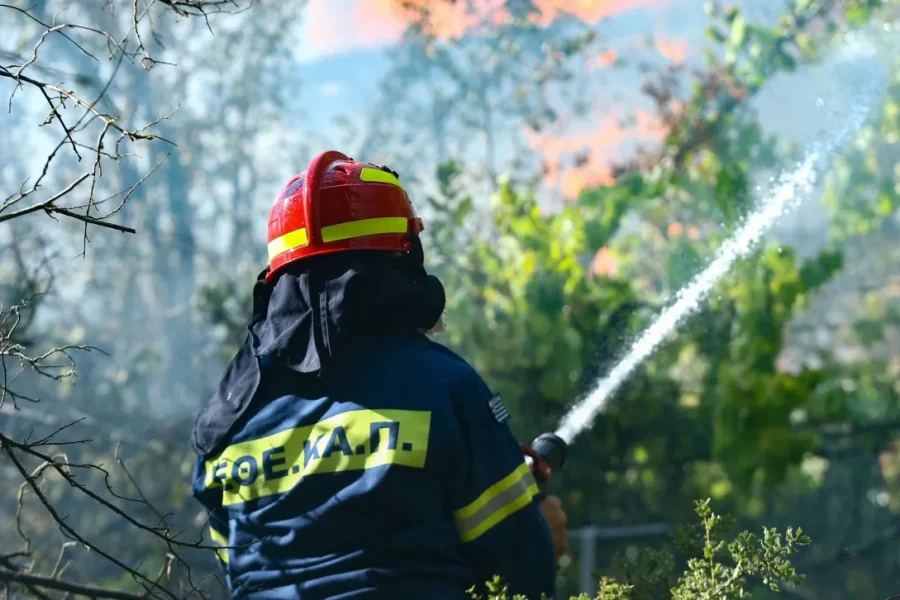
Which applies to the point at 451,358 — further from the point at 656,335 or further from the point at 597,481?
the point at 597,481

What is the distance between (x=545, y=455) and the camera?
104 inches

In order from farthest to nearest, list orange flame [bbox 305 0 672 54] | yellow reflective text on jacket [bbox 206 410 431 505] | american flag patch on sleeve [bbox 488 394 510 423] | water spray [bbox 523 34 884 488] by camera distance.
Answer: orange flame [bbox 305 0 672 54]
water spray [bbox 523 34 884 488]
american flag patch on sleeve [bbox 488 394 510 423]
yellow reflective text on jacket [bbox 206 410 431 505]

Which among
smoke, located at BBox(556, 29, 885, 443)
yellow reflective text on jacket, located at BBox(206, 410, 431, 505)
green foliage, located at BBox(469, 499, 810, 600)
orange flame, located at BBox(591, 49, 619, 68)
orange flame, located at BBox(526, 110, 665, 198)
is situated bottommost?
green foliage, located at BBox(469, 499, 810, 600)

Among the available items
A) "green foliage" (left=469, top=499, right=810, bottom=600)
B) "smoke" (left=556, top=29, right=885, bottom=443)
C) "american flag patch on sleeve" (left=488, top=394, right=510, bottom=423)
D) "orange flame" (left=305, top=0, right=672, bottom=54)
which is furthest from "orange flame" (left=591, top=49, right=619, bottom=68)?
"green foliage" (left=469, top=499, right=810, bottom=600)

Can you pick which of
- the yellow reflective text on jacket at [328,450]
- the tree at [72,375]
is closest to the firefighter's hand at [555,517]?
the yellow reflective text on jacket at [328,450]

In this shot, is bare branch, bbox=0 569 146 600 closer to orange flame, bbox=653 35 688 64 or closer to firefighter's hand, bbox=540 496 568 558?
firefighter's hand, bbox=540 496 568 558

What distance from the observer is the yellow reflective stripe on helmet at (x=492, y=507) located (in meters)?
2.12

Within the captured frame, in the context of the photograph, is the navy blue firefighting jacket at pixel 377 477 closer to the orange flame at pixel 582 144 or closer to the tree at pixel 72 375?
the tree at pixel 72 375

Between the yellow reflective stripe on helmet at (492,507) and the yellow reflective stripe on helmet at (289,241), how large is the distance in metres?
0.76

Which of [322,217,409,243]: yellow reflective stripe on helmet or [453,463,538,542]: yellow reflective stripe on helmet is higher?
[322,217,409,243]: yellow reflective stripe on helmet

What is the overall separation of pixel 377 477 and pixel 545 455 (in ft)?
2.42

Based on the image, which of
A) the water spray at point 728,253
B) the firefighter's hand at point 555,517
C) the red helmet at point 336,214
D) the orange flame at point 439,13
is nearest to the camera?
the red helmet at point 336,214

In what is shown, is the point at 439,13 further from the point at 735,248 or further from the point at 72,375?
the point at 72,375

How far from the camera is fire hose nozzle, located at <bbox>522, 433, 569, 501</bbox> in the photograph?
256 centimetres
